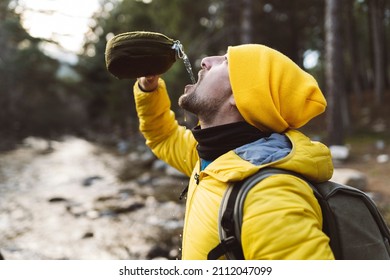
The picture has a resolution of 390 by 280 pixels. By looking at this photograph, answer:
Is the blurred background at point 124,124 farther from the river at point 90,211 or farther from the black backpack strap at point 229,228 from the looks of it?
the black backpack strap at point 229,228

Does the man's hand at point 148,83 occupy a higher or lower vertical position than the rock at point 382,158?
A: higher

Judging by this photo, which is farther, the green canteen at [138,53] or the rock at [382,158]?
the rock at [382,158]

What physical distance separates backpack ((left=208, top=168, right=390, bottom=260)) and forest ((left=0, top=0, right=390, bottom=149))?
4578 millimetres

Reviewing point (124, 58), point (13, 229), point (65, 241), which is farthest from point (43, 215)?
point (124, 58)

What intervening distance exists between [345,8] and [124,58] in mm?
15391

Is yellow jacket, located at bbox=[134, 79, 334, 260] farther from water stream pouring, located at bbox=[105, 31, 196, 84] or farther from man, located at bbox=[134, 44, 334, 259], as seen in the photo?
water stream pouring, located at bbox=[105, 31, 196, 84]

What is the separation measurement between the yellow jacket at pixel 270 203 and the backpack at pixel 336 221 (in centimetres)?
3

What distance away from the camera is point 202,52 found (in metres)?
13.8

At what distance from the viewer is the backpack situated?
54.1 inches

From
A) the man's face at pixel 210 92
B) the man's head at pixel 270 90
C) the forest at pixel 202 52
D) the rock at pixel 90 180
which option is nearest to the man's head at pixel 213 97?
the man's face at pixel 210 92

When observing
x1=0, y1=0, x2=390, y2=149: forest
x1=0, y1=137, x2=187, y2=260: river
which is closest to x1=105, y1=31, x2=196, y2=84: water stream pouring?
x1=0, y1=137, x2=187, y2=260: river

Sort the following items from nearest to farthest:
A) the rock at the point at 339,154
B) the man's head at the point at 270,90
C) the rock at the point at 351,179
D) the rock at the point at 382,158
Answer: the man's head at the point at 270,90
the rock at the point at 351,179
the rock at the point at 382,158
the rock at the point at 339,154

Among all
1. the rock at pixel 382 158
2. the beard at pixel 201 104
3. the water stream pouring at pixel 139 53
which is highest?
the water stream pouring at pixel 139 53

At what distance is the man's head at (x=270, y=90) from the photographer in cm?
167
